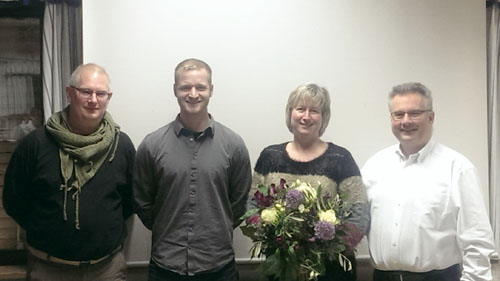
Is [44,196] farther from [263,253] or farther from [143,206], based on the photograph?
[263,253]

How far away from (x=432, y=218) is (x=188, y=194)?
1239 millimetres

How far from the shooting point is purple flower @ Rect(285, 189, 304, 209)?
2.01 m

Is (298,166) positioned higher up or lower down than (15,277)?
higher up

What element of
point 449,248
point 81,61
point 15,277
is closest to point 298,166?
point 449,248

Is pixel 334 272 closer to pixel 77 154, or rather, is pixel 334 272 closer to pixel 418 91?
pixel 418 91

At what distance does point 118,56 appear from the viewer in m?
2.69

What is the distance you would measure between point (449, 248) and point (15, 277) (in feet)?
8.27

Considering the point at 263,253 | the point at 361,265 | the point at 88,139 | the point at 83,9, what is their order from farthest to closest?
the point at 361,265, the point at 83,9, the point at 88,139, the point at 263,253

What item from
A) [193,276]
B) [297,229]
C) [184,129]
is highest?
[184,129]

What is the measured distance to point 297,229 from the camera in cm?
202

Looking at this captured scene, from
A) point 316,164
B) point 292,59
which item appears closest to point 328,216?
point 316,164

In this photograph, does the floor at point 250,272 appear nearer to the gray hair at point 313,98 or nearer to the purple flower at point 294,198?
the purple flower at point 294,198

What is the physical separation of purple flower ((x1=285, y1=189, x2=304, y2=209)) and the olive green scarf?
102 centimetres

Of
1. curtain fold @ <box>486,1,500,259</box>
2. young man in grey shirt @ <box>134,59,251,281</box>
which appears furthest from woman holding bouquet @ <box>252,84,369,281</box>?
curtain fold @ <box>486,1,500,259</box>
